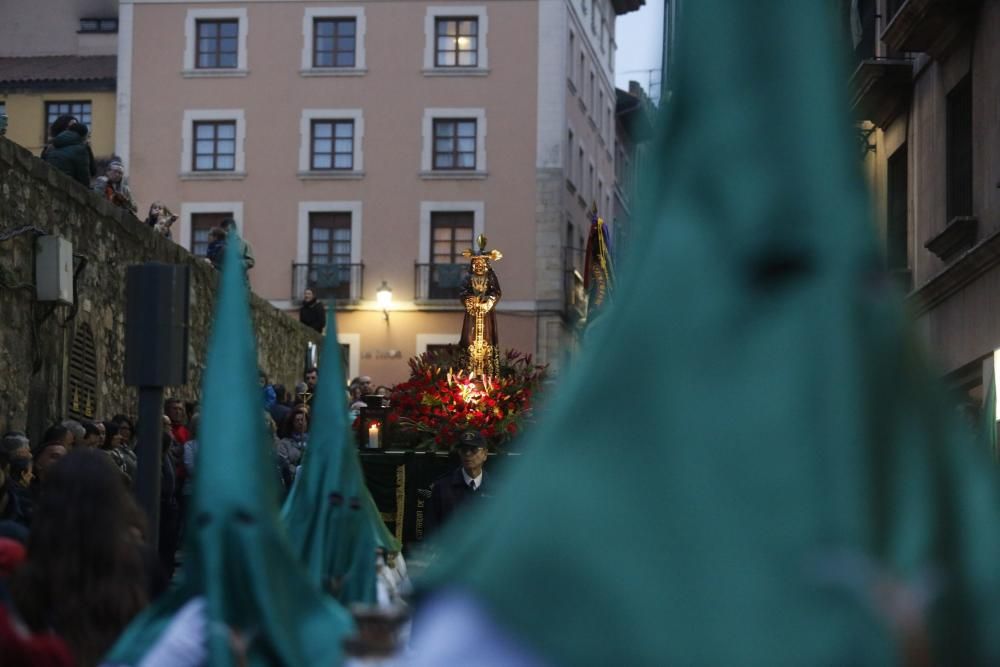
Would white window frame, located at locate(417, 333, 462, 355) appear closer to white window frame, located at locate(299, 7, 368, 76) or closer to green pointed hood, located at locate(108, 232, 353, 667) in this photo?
white window frame, located at locate(299, 7, 368, 76)

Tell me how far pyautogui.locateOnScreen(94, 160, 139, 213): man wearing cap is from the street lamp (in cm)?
2392

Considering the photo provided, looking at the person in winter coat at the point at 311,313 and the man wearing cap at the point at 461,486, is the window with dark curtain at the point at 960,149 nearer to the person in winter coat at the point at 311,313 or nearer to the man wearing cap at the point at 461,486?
the man wearing cap at the point at 461,486

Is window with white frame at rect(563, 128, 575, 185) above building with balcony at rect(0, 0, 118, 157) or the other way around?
the other way around

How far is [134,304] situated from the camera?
26.4ft

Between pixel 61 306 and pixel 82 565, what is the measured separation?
1172cm

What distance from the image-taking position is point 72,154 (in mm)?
17016

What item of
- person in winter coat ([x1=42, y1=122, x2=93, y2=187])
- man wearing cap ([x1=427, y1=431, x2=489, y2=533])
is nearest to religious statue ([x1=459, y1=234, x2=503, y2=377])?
person in winter coat ([x1=42, y1=122, x2=93, y2=187])

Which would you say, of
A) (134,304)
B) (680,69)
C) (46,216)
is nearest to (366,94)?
(46,216)

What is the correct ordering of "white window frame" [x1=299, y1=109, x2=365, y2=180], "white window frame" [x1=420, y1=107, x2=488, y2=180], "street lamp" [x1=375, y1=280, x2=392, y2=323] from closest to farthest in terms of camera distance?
"street lamp" [x1=375, y1=280, x2=392, y2=323] < "white window frame" [x1=420, y1=107, x2=488, y2=180] < "white window frame" [x1=299, y1=109, x2=365, y2=180]

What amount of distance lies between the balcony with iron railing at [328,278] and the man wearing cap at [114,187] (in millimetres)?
24946

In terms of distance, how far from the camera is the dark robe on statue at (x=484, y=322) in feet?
61.2

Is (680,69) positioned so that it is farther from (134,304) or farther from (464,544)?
(134,304)

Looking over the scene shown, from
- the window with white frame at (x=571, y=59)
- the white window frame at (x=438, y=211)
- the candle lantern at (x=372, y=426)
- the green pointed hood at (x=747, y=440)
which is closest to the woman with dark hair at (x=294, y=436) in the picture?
the candle lantern at (x=372, y=426)

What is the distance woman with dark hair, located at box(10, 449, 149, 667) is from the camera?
441 cm
